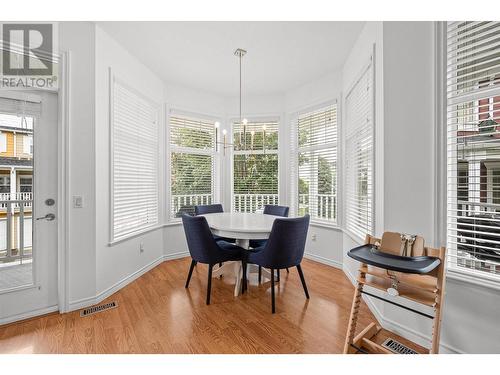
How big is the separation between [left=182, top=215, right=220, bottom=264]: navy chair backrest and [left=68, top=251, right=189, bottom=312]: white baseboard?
3.46 feet

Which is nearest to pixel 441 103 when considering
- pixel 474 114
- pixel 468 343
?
pixel 474 114

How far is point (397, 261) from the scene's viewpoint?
151cm

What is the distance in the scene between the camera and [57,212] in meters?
2.25

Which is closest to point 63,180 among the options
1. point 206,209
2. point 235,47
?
point 206,209

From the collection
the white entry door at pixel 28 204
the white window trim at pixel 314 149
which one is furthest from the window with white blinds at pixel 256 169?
the white entry door at pixel 28 204

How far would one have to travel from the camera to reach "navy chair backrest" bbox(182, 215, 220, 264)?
7.93 feet

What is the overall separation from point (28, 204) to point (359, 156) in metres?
3.47

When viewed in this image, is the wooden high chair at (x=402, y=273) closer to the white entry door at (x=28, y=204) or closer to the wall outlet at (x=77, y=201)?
the wall outlet at (x=77, y=201)

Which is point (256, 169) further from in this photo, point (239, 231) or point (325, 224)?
point (239, 231)

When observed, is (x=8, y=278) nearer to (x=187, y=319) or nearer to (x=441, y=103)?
(x=187, y=319)

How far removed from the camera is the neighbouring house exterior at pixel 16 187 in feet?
6.79

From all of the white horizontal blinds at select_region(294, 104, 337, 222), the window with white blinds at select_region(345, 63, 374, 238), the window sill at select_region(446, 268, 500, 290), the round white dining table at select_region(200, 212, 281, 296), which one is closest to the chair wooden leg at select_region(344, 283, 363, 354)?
the window sill at select_region(446, 268, 500, 290)

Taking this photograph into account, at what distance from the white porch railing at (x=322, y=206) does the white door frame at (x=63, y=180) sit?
3.18 metres
